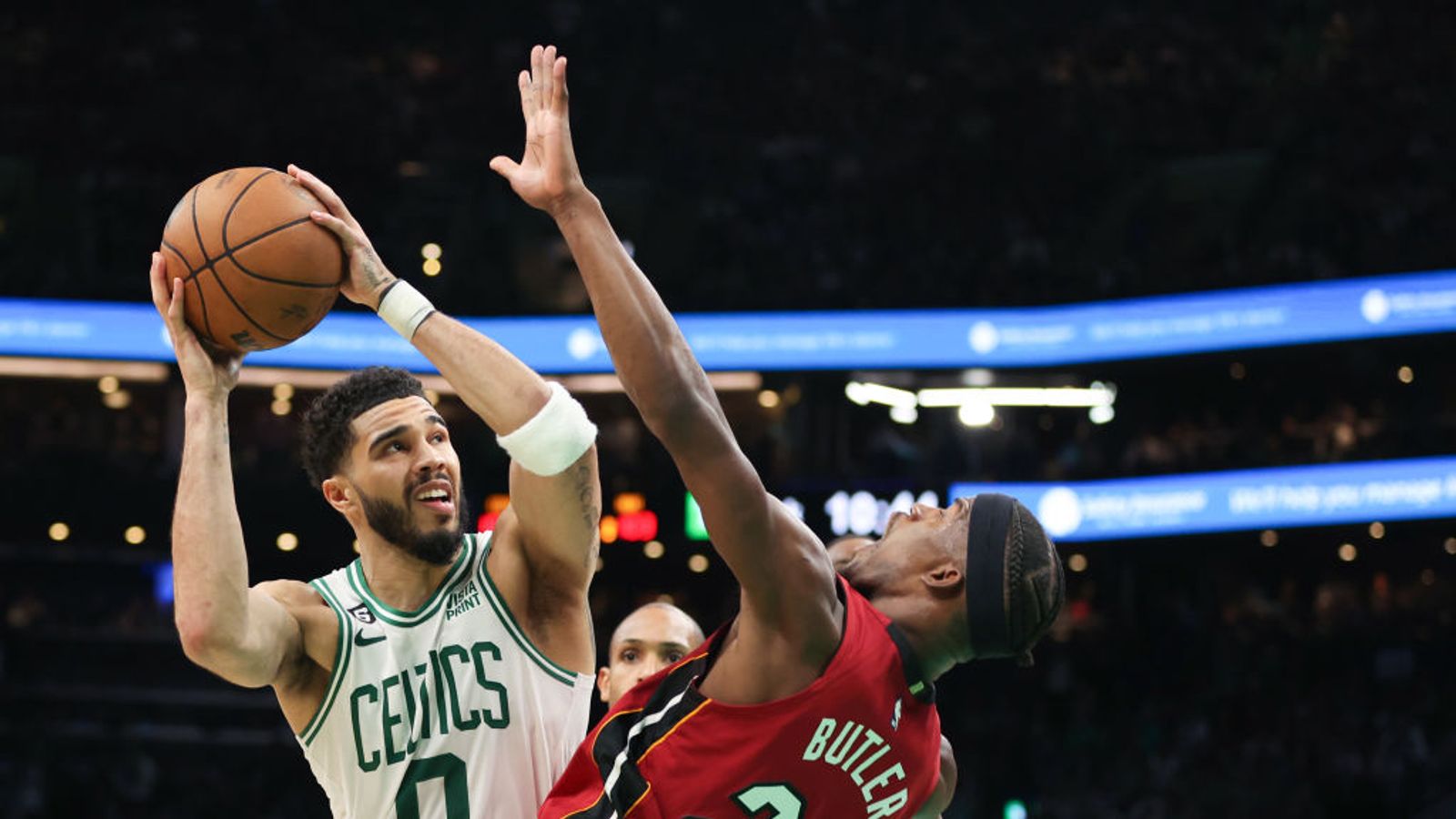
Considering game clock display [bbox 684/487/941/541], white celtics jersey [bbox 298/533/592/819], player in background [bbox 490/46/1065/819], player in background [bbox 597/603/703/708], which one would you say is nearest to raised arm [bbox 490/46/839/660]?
player in background [bbox 490/46/1065/819]

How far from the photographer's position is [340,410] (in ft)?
11.8

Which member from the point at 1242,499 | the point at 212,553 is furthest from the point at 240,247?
the point at 1242,499

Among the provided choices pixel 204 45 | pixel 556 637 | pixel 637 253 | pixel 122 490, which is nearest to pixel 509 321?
pixel 637 253

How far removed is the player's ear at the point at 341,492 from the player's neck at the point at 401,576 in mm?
94

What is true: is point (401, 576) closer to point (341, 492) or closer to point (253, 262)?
point (341, 492)

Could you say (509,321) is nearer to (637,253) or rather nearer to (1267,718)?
(637,253)

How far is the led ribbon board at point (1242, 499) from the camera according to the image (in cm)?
1491

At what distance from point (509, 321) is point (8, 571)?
6.32 meters

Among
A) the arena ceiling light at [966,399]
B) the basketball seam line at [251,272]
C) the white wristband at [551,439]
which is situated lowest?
the white wristband at [551,439]

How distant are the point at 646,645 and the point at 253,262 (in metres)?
1.86

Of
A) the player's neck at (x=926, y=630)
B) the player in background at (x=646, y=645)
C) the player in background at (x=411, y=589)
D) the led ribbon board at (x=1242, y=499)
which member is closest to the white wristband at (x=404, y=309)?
the player in background at (x=411, y=589)

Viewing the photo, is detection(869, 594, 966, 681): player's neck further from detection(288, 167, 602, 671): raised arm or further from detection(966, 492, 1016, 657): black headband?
detection(288, 167, 602, 671): raised arm

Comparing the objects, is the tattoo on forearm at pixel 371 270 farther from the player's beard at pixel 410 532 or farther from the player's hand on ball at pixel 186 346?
the player's beard at pixel 410 532

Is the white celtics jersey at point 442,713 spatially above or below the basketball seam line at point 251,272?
below
